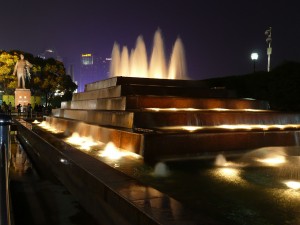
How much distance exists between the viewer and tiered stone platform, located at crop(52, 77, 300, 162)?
7.46 meters

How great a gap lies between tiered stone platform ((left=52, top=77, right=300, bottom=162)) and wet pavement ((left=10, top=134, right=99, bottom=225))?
6.97 ft

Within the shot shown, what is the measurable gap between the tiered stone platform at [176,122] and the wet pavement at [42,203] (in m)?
2.12

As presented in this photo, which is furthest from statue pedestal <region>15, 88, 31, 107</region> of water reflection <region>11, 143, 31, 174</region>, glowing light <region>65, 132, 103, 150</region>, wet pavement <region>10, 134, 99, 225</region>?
wet pavement <region>10, 134, 99, 225</region>

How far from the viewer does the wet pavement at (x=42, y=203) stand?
14.5 ft

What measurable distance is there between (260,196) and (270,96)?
42.9 feet

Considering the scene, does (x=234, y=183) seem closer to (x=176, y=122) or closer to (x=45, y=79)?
(x=176, y=122)

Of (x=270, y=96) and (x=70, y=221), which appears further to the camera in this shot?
(x=270, y=96)

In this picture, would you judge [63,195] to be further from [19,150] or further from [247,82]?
[247,82]

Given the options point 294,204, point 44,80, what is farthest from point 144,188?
point 44,80

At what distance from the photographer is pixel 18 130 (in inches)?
639

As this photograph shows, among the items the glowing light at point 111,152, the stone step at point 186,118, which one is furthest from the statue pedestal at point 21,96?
the glowing light at point 111,152

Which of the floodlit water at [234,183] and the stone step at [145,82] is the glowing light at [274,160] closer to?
the floodlit water at [234,183]

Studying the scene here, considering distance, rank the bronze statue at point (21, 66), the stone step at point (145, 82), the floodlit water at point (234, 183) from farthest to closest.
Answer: the bronze statue at point (21, 66) → the stone step at point (145, 82) → the floodlit water at point (234, 183)

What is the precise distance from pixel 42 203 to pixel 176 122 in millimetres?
4738
